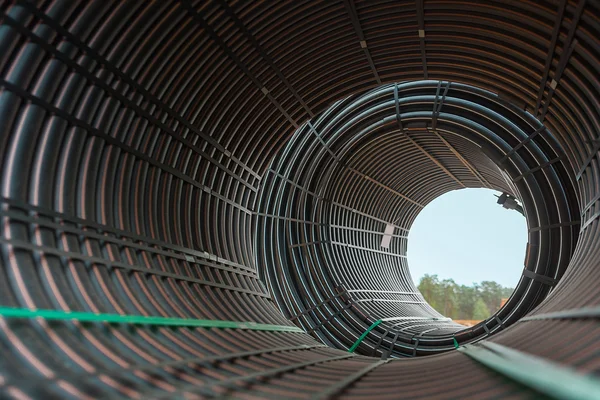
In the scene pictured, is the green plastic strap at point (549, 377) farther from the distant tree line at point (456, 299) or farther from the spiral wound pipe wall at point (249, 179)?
the distant tree line at point (456, 299)

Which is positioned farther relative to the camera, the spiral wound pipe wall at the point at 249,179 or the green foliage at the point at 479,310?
the green foliage at the point at 479,310

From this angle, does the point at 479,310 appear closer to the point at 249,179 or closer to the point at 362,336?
the point at 362,336

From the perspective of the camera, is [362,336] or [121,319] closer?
[121,319]

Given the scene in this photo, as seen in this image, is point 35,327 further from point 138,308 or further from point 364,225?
point 364,225

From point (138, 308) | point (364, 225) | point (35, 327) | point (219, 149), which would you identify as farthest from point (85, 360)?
point (364, 225)

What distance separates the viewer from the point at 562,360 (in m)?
4.40

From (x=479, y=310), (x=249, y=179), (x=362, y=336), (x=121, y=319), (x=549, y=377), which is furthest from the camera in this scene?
(x=479, y=310)

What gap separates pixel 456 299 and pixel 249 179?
46981 mm

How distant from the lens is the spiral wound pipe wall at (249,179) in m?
5.22

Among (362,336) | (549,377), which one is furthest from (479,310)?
(549,377)

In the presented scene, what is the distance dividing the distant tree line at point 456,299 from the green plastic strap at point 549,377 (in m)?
50.0

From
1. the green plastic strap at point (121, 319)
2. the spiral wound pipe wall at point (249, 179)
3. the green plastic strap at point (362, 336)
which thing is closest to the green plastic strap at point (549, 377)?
the spiral wound pipe wall at point (249, 179)

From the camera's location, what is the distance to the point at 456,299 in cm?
5441

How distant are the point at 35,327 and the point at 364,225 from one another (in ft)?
49.9
